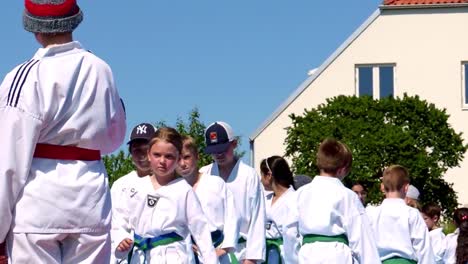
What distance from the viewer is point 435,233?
1806 cm

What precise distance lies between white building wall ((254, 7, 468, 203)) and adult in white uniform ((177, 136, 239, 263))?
4021 cm

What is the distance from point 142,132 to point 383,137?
30879 mm

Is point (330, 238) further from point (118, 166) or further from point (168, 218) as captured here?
point (118, 166)

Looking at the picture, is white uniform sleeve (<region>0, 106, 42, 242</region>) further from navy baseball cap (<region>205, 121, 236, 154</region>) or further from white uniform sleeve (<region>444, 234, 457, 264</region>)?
white uniform sleeve (<region>444, 234, 457, 264</region>)

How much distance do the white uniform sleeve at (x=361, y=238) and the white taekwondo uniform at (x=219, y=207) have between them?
4.05 ft

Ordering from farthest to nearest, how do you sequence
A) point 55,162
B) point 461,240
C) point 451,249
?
1. point 451,249
2. point 461,240
3. point 55,162

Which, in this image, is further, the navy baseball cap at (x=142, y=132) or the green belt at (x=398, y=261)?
the green belt at (x=398, y=261)

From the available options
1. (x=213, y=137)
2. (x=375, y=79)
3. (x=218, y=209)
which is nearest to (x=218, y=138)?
(x=213, y=137)

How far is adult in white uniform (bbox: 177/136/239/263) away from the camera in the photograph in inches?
441

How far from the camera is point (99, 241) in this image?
6.33m

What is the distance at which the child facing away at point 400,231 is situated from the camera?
13266 millimetres

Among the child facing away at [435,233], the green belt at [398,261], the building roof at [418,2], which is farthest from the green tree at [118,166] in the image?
the building roof at [418,2]

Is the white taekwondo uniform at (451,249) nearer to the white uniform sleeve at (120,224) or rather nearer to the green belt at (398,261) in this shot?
the green belt at (398,261)

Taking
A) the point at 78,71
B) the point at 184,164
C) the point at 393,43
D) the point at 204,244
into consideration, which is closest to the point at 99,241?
the point at 78,71
